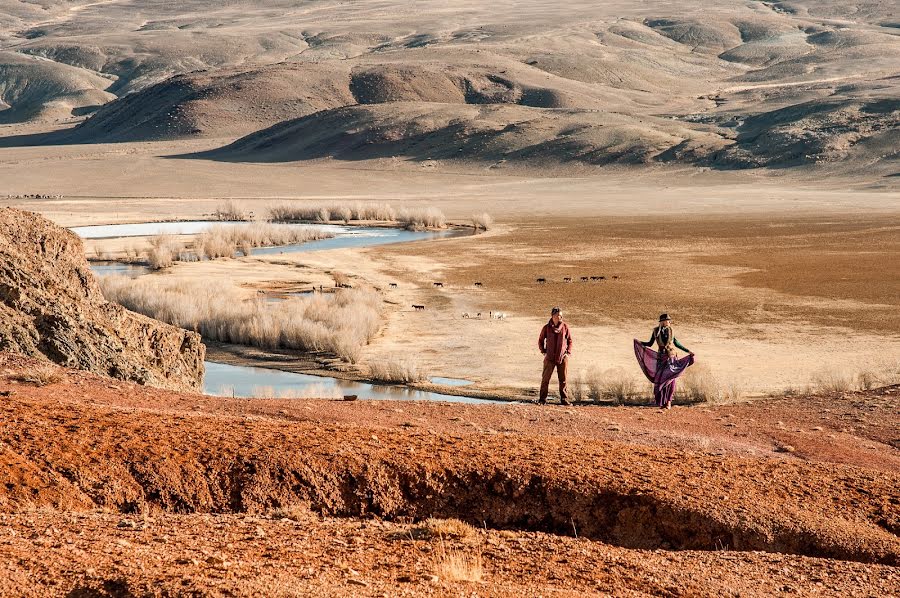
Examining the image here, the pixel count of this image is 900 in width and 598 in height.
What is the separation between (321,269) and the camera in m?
35.4

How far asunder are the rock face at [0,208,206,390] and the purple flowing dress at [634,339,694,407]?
6993 millimetres

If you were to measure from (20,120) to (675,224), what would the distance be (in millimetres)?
141753

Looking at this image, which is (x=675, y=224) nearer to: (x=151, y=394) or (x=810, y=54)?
(x=151, y=394)

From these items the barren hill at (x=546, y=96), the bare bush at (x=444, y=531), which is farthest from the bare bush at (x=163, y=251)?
the barren hill at (x=546, y=96)

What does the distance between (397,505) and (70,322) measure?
756cm

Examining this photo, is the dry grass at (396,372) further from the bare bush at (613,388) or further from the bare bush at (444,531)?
the bare bush at (444,531)

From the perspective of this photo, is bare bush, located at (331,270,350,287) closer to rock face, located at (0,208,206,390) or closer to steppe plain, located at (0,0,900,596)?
steppe plain, located at (0,0,900,596)

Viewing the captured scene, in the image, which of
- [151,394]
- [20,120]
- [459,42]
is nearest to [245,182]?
[151,394]

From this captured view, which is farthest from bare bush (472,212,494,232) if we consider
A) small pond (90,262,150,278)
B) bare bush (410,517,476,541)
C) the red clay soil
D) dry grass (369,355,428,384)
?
bare bush (410,517,476,541)

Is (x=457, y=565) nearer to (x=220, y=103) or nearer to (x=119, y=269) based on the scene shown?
(x=119, y=269)

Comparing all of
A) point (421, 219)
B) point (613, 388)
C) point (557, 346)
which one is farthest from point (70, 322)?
point (421, 219)

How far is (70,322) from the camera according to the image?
15008mm

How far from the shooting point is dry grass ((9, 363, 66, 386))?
41.9 ft

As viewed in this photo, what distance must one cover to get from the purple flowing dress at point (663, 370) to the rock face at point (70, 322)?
6.99 metres
